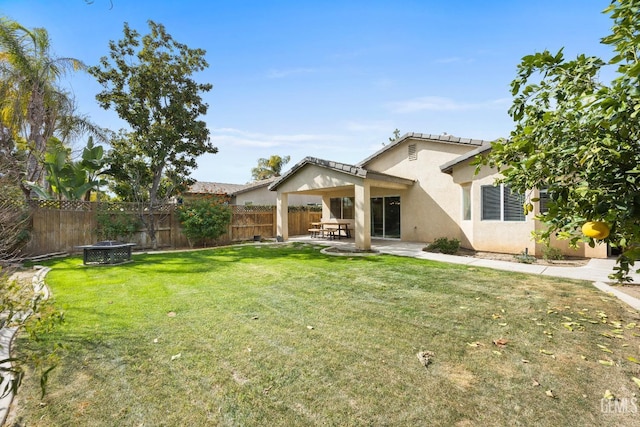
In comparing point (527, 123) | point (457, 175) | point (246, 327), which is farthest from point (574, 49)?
point (457, 175)

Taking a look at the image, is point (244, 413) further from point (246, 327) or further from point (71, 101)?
point (71, 101)

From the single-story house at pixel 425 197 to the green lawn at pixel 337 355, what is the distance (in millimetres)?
4853

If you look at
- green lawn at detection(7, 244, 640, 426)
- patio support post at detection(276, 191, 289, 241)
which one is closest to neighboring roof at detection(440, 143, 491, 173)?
green lawn at detection(7, 244, 640, 426)

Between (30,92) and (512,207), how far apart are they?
21.4 metres

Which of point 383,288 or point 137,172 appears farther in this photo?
point 137,172

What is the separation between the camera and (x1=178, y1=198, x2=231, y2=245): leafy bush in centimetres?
1469

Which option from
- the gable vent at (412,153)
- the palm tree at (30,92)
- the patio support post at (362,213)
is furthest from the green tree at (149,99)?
the gable vent at (412,153)

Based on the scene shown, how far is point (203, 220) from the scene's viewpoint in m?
14.7

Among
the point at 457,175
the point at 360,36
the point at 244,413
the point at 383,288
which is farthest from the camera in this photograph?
the point at 457,175

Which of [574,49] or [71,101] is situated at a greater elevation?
[71,101]

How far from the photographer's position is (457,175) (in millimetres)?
12953

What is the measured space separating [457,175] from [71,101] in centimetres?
1923

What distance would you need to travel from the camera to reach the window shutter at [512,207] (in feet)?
35.8

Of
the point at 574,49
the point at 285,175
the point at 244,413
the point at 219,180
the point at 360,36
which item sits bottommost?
the point at 244,413
